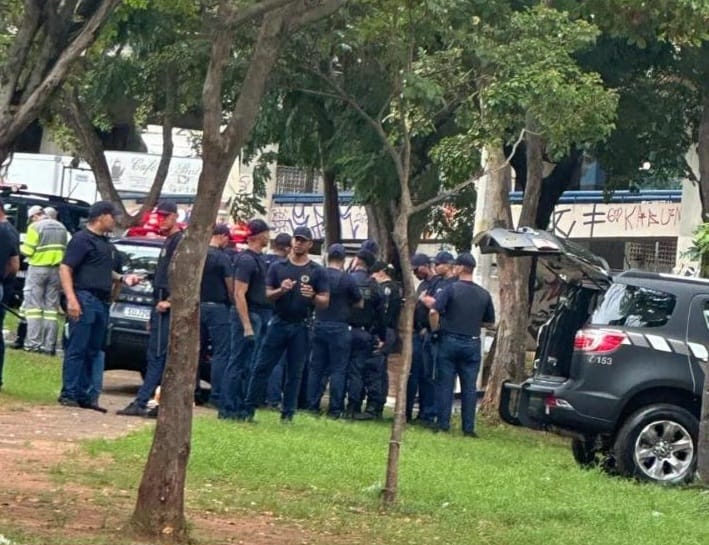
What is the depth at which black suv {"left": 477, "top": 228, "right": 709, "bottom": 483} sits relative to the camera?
14109 millimetres

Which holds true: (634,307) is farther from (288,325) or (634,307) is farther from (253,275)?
(253,275)

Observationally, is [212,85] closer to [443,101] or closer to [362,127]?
[443,101]

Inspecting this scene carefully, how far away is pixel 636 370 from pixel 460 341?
3265 millimetres

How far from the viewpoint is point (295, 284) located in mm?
15266

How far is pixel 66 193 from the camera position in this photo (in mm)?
37656

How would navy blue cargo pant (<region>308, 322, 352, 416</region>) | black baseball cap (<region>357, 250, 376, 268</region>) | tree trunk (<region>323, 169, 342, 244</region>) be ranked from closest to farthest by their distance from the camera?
navy blue cargo pant (<region>308, 322, 352, 416</region>)
black baseball cap (<region>357, 250, 376, 268</region>)
tree trunk (<region>323, 169, 342, 244</region>)

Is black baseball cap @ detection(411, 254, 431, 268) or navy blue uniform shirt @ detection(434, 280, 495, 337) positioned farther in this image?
black baseball cap @ detection(411, 254, 431, 268)

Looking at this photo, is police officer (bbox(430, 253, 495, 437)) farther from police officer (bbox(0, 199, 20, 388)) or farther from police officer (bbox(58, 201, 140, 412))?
police officer (bbox(0, 199, 20, 388))

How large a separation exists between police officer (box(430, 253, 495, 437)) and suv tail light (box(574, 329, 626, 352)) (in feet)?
9.62

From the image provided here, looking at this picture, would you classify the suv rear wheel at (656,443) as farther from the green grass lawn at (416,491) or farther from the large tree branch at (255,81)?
the large tree branch at (255,81)

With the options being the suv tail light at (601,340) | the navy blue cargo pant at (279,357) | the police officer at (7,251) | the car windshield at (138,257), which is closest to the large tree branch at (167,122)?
the car windshield at (138,257)

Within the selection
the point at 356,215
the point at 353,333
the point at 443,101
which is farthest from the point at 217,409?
the point at 356,215

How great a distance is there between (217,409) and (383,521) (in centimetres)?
624

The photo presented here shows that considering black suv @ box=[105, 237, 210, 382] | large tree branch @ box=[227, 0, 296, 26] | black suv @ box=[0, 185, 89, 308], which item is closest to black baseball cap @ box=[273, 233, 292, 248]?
black suv @ box=[105, 237, 210, 382]
